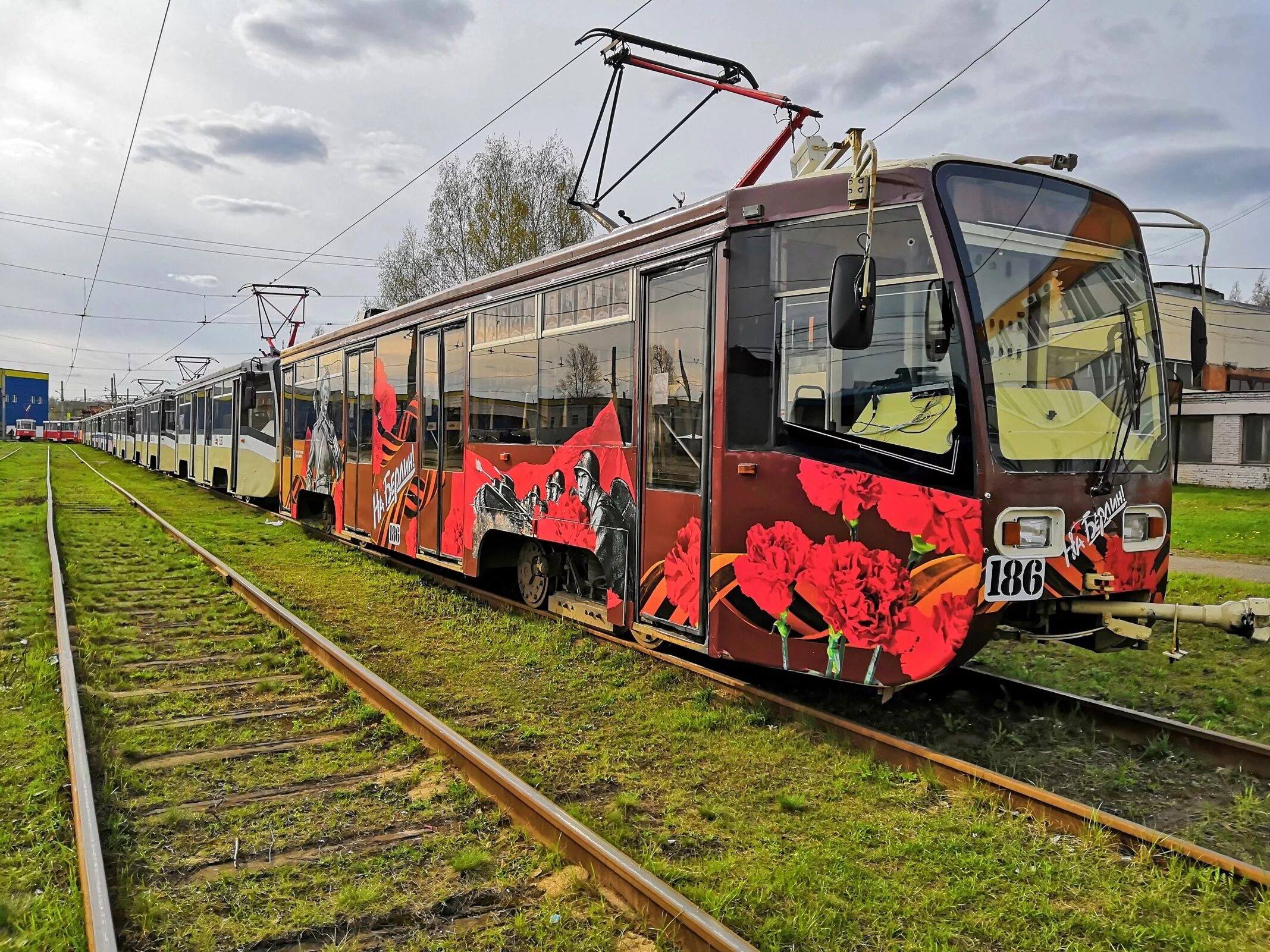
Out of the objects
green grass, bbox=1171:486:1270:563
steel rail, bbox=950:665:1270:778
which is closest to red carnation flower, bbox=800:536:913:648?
steel rail, bbox=950:665:1270:778

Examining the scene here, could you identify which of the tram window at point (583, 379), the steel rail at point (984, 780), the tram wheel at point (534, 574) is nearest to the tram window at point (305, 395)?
the tram wheel at point (534, 574)

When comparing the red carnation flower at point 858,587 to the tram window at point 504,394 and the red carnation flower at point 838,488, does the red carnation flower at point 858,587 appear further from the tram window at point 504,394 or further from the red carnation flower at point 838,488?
the tram window at point 504,394

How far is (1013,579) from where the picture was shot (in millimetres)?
4652

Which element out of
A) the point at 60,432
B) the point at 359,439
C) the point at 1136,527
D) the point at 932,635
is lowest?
the point at 932,635

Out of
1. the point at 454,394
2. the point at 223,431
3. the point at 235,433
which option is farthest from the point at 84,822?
the point at 223,431

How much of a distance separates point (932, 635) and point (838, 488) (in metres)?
0.90

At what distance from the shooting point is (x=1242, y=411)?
87.8 ft

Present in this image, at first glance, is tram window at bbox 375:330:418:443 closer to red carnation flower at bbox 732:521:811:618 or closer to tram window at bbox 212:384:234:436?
red carnation flower at bbox 732:521:811:618

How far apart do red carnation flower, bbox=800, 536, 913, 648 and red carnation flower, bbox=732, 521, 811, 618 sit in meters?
0.08

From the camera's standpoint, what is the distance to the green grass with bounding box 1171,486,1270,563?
1332 centimetres

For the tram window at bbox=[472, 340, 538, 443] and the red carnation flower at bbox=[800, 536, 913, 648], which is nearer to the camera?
the red carnation flower at bbox=[800, 536, 913, 648]

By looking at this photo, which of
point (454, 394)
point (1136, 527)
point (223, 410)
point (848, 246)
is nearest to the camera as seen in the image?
point (848, 246)

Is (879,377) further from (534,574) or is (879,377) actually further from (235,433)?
(235,433)

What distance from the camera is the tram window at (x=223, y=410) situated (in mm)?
19991
